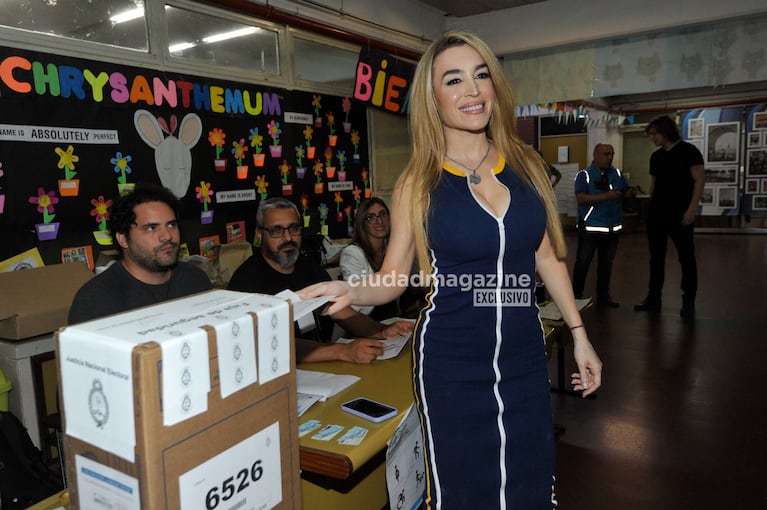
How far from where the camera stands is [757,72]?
180 inches

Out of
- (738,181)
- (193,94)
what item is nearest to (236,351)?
(193,94)

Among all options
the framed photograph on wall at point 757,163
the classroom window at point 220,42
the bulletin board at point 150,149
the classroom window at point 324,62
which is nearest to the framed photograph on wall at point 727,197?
the framed photograph on wall at point 757,163

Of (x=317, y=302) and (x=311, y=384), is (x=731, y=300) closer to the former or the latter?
(x=311, y=384)

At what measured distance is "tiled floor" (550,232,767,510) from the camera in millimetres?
2365

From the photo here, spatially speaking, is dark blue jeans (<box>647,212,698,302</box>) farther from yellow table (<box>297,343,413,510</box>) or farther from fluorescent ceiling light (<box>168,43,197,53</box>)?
fluorescent ceiling light (<box>168,43,197,53</box>)

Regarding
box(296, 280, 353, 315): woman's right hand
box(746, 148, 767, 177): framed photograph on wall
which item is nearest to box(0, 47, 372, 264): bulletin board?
box(296, 280, 353, 315): woman's right hand

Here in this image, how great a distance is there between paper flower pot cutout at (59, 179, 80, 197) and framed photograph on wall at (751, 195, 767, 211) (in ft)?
38.6

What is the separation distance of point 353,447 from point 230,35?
3.30 meters

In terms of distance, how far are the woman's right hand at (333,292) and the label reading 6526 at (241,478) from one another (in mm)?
301

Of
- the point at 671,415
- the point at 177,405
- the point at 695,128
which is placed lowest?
the point at 671,415

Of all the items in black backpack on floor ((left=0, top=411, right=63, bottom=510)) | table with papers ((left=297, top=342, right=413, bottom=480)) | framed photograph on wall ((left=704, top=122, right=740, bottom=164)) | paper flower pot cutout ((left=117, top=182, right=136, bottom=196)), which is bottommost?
black backpack on floor ((left=0, top=411, right=63, bottom=510))

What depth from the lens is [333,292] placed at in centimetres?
125

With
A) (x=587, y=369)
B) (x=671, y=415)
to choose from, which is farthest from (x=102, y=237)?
(x=671, y=415)

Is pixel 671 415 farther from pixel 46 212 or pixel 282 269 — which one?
pixel 46 212
